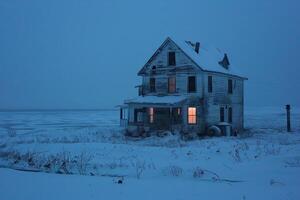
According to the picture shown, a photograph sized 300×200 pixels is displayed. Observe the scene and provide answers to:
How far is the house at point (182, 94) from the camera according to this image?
29891mm

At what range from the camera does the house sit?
29.9 meters

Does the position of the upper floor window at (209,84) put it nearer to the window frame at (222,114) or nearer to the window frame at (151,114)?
the window frame at (222,114)

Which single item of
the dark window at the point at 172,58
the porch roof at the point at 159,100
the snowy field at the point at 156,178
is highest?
the dark window at the point at 172,58

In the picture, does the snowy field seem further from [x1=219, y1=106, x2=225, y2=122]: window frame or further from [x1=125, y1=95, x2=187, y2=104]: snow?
[x1=219, y1=106, x2=225, y2=122]: window frame

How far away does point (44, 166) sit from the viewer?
1175 centimetres

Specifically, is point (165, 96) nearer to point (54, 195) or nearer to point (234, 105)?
point (234, 105)

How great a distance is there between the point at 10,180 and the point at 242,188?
6016 millimetres

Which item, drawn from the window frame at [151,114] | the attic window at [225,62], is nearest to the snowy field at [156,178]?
the window frame at [151,114]

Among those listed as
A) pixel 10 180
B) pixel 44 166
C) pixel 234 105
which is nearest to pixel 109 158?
pixel 44 166

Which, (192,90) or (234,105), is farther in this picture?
(234,105)

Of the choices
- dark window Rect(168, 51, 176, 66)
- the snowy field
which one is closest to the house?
dark window Rect(168, 51, 176, 66)

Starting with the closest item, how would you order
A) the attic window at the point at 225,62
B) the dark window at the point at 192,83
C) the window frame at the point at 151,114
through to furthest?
the dark window at the point at 192,83, the window frame at the point at 151,114, the attic window at the point at 225,62

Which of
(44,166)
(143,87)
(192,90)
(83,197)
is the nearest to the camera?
(83,197)

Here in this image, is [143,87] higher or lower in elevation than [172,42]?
lower
